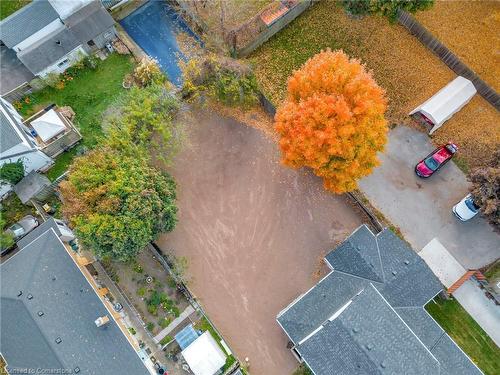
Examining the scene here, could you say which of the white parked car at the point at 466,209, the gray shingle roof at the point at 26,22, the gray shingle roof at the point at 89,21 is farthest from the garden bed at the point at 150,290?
the white parked car at the point at 466,209

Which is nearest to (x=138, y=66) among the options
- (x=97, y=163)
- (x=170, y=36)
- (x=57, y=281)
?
(x=170, y=36)

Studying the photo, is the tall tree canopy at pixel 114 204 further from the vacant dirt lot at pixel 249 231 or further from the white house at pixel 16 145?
the white house at pixel 16 145

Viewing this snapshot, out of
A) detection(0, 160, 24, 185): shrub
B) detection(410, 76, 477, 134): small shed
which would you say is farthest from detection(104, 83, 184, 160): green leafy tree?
detection(410, 76, 477, 134): small shed

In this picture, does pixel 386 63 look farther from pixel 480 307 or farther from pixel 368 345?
pixel 368 345

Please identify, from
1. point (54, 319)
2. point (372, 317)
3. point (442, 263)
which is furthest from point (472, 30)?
point (54, 319)

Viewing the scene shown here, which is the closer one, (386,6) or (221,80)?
(221,80)

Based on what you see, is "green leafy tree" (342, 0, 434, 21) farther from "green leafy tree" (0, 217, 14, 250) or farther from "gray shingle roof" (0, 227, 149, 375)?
"green leafy tree" (0, 217, 14, 250)
